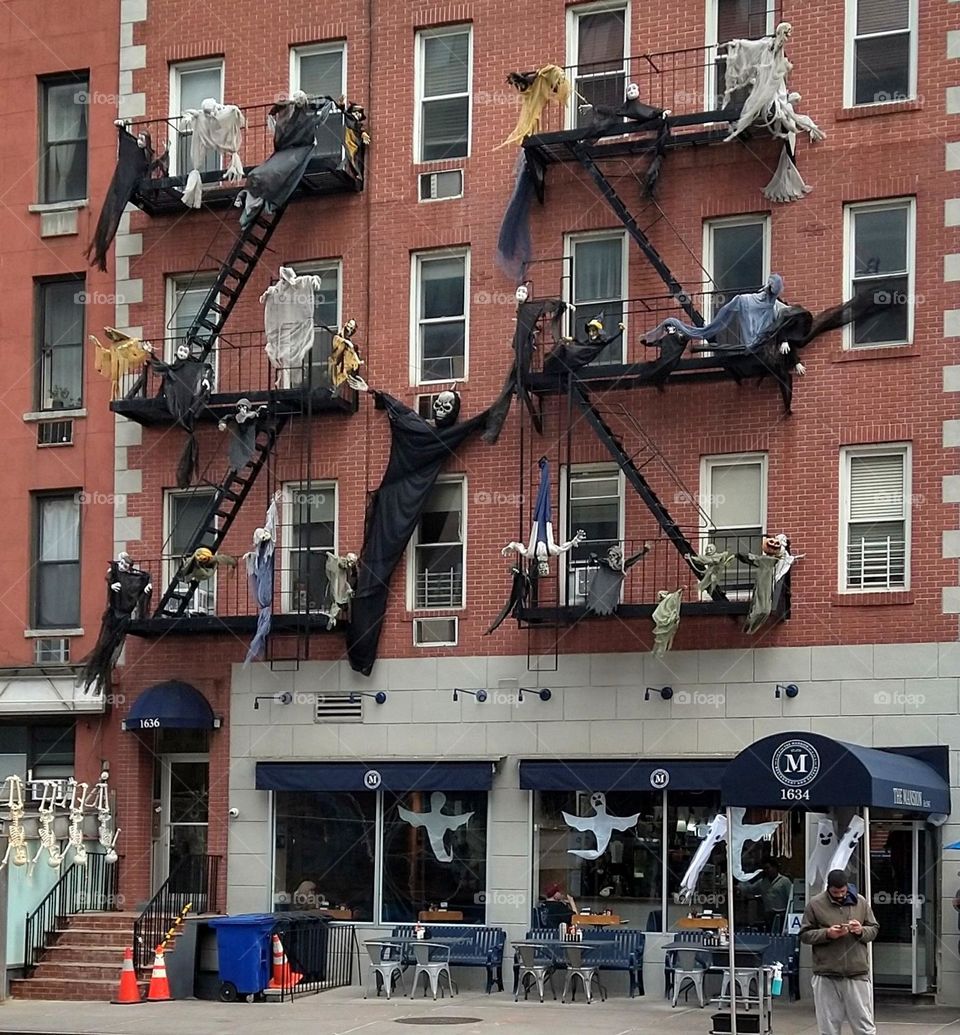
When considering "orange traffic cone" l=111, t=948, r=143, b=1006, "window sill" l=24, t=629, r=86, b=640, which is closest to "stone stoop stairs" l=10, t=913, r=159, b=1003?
"orange traffic cone" l=111, t=948, r=143, b=1006

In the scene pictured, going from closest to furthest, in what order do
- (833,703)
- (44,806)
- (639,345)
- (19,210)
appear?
(833,703)
(639,345)
(44,806)
(19,210)

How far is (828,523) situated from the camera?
80.2 ft

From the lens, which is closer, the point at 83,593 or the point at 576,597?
the point at 576,597

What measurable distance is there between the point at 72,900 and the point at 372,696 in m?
5.33

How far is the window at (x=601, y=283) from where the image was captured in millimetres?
26219

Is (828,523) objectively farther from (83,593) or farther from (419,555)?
(83,593)

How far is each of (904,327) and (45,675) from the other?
1399cm

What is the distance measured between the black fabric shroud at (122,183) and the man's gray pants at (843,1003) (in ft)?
53.9

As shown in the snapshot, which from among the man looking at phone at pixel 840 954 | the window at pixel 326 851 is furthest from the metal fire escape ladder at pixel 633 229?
the man looking at phone at pixel 840 954

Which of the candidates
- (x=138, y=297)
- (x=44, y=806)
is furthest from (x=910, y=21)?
(x=44, y=806)

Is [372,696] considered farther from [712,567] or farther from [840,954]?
[840,954]

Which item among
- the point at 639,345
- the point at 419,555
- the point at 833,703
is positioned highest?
the point at 639,345

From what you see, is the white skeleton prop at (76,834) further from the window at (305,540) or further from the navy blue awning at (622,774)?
the navy blue awning at (622,774)

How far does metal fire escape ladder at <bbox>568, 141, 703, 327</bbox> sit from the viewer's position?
2497cm
